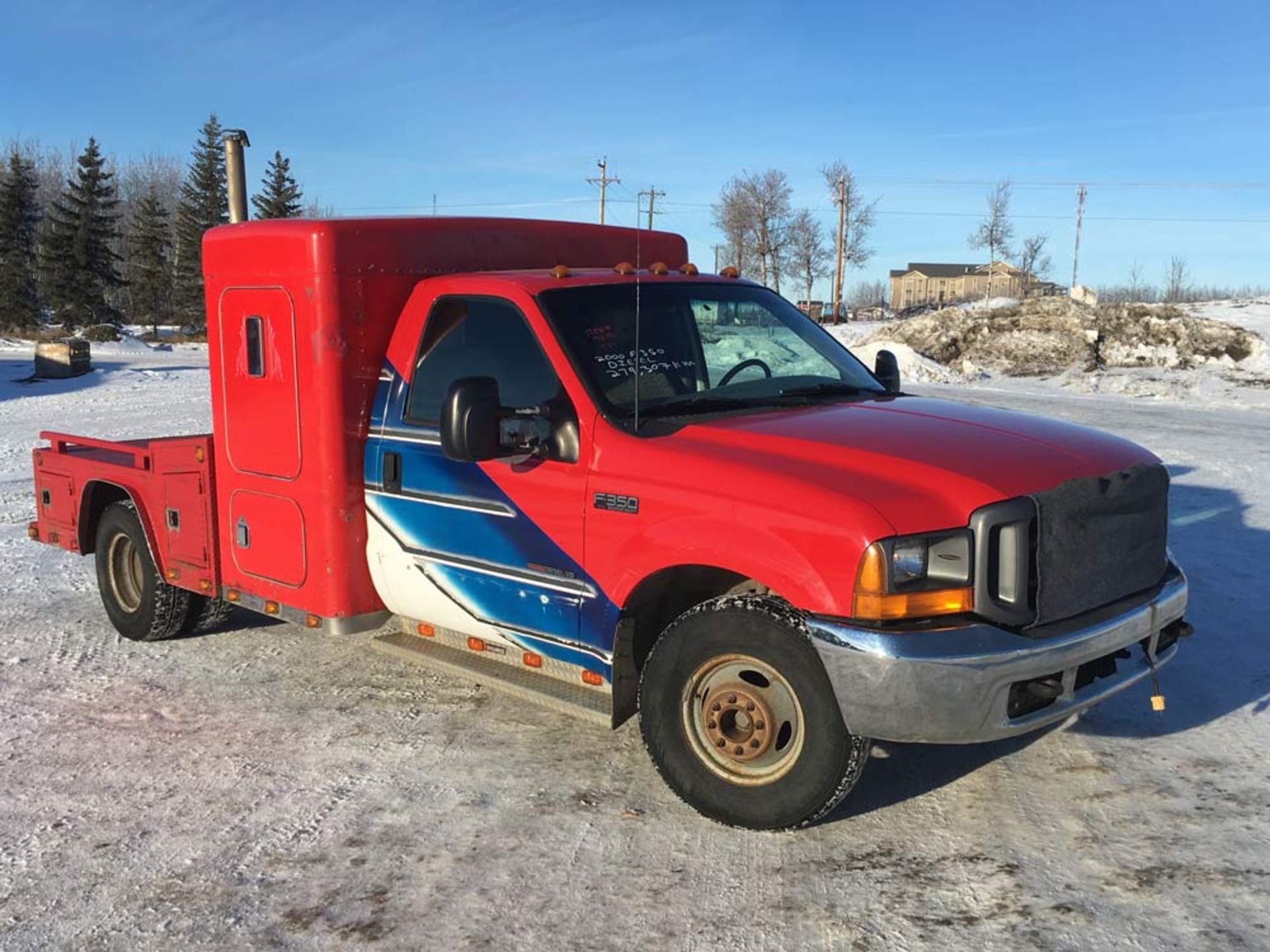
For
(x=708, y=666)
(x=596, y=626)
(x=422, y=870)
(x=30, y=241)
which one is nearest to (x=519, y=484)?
(x=596, y=626)

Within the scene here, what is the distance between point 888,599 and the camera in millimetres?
3395

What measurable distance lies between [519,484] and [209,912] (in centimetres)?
186

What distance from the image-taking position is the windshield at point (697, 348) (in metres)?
4.35

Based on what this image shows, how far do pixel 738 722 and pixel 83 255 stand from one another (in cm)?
6280

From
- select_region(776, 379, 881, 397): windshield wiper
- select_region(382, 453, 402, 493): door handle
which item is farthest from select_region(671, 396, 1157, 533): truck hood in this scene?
select_region(382, 453, 402, 493): door handle

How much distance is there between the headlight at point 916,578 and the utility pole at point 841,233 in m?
50.5

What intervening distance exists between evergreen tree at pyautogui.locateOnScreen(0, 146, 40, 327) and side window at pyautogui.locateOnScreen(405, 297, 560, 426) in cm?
6066

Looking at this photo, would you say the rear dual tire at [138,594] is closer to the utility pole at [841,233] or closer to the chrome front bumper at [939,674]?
the chrome front bumper at [939,674]

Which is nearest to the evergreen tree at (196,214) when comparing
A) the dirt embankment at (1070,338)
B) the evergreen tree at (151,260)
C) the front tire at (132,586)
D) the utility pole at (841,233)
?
the evergreen tree at (151,260)

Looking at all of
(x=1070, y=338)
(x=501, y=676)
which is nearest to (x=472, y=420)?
(x=501, y=676)

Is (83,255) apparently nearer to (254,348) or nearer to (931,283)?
(254,348)

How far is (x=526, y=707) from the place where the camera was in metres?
5.21

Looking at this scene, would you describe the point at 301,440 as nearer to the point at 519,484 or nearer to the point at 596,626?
the point at 519,484

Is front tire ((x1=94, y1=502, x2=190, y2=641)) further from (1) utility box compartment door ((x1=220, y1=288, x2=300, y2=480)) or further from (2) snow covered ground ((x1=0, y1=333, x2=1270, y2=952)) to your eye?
(1) utility box compartment door ((x1=220, y1=288, x2=300, y2=480))
